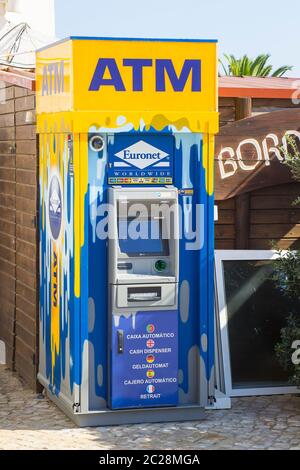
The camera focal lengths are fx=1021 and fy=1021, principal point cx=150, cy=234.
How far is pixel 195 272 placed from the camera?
762 cm

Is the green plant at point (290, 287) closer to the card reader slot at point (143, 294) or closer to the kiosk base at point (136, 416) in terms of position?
the kiosk base at point (136, 416)

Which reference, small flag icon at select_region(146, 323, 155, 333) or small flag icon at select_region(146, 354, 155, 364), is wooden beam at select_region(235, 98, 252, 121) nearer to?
small flag icon at select_region(146, 323, 155, 333)

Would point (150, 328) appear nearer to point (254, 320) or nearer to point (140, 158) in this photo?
point (140, 158)

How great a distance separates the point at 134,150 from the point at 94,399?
1851 millimetres

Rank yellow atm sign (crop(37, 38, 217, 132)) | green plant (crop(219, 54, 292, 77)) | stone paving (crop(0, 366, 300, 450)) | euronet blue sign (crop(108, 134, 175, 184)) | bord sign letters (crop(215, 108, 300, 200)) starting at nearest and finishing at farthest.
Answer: stone paving (crop(0, 366, 300, 450)), yellow atm sign (crop(37, 38, 217, 132)), euronet blue sign (crop(108, 134, 175, 184)), bord sign letters (crop(215, 108, 300, 200)), green plant (crop(219, 54, 292, 77))

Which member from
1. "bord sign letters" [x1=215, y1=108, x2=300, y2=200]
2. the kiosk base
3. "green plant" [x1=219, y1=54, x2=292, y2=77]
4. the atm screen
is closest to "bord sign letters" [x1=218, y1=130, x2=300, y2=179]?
"bord sign letters" [x1=215, y1=108, x2=300, y2=200]

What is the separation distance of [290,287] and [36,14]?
1190cm

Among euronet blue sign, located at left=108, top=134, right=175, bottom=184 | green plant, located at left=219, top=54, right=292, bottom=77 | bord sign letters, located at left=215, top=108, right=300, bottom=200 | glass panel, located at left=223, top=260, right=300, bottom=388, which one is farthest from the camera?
green plant, located at left=219, top=54, right=292, bottom=77

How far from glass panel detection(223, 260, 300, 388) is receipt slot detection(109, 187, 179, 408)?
1048 millimetres

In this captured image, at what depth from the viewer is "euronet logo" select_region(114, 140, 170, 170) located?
24.2ft

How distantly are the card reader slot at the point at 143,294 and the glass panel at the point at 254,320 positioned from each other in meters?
1.22

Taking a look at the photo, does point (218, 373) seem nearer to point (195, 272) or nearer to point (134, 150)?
point (195, 272)

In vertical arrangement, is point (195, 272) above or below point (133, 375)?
above
